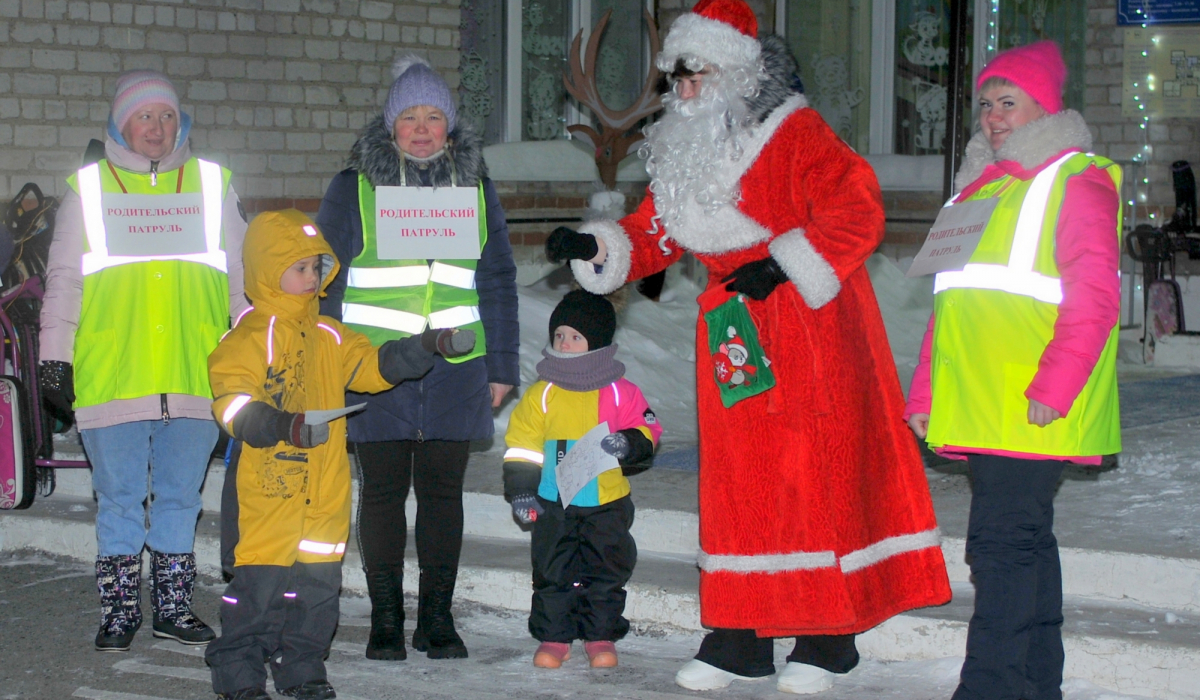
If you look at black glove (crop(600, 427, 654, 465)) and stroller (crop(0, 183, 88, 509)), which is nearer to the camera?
black glove (crop(600, 427, 654, 465))

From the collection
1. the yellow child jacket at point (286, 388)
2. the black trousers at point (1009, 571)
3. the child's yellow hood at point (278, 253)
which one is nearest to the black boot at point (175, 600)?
the yellow child jacket at point (286, 388)

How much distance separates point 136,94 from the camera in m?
4.33

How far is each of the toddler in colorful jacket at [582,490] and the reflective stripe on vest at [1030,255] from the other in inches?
50.8

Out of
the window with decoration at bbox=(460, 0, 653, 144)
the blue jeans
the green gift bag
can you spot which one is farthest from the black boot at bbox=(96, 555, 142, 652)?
the window with decoration at bbox=(460, 0, 653, 144)

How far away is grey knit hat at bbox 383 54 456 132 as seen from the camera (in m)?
4.16

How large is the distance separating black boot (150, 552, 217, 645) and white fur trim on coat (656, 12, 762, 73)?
2.46 m

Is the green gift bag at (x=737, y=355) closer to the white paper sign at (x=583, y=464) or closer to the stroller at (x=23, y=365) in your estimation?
the white paper sign at (x=583, y=464)

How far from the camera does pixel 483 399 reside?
429cm

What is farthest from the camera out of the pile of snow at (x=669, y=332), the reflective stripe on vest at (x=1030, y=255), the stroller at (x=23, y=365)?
the pile of snow at (x=669, y=332)

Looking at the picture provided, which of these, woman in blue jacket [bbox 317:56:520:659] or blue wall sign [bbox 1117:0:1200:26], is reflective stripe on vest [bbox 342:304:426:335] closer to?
woman in blue jacket [bbox 317:56:520:659]

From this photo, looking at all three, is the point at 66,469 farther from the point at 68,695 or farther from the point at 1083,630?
the point at 1083,630

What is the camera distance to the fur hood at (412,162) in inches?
164

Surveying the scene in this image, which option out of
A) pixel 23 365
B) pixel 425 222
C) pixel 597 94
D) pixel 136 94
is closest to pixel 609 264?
pixel 425 222

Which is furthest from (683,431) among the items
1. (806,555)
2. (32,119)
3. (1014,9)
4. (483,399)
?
(1014,9)
